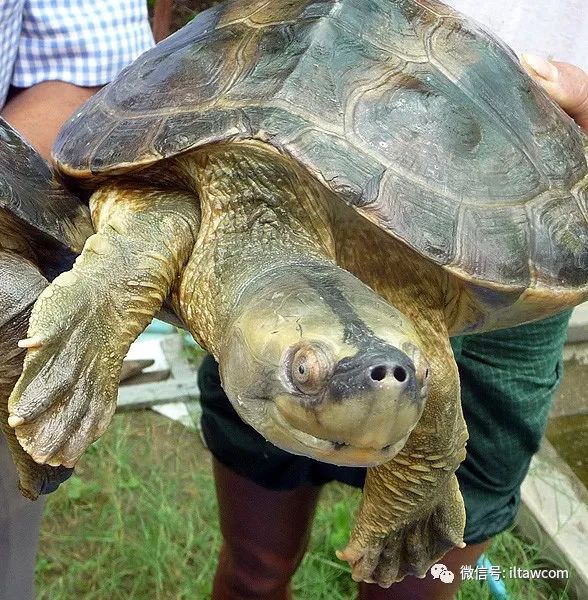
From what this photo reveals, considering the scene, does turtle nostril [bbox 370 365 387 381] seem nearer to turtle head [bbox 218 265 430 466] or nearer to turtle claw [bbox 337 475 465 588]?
turtle head [bbox 218 265 430 466]

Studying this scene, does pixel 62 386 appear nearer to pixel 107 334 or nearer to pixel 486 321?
pixel 107 334

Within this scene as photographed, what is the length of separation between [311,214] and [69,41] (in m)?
0.93

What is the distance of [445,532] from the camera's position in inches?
40.6

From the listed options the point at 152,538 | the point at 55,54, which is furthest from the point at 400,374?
the point at 152,538

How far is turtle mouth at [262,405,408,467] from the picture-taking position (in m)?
0.70

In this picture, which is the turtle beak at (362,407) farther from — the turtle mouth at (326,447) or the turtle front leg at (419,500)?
the turtle front leg at (419,500)

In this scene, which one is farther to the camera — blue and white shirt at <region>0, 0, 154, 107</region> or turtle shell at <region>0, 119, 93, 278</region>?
blue and white shirt at <region>0, 0, 154, 107</region>

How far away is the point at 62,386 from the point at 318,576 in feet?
5.42

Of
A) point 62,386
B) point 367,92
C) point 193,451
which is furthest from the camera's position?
point 193,451

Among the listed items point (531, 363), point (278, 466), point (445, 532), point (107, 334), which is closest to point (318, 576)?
point (278, 466)

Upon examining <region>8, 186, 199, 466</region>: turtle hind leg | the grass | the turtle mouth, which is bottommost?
the grass

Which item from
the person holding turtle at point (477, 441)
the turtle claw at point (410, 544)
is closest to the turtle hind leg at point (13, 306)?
the turtle claw at point (410, 544)

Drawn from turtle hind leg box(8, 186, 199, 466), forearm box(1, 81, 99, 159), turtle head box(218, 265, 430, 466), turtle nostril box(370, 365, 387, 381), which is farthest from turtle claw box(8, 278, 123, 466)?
forearm box(1, 81, 99, 159)

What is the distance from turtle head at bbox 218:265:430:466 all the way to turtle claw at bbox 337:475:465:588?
356 millimetres
